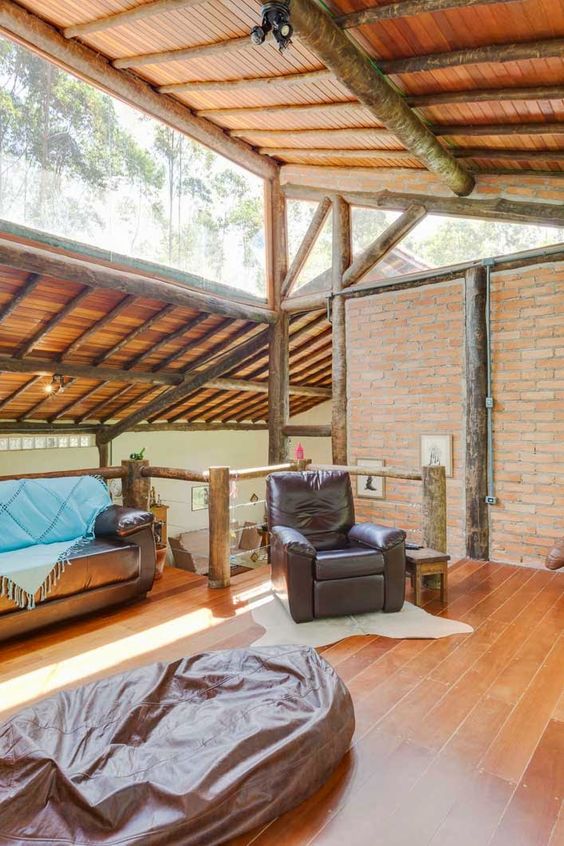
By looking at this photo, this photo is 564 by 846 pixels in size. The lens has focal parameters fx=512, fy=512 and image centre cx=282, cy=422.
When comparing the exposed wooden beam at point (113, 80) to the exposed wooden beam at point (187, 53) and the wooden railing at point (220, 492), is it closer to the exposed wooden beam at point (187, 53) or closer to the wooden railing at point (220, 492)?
the exposed wooden beam at point (187, 53)

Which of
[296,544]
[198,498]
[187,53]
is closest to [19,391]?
[187,53]

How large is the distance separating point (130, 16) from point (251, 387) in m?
5.83

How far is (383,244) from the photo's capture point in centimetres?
602

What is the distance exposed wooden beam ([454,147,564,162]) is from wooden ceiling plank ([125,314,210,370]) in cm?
344

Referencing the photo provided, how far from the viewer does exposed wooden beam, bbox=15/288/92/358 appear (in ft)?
17.6

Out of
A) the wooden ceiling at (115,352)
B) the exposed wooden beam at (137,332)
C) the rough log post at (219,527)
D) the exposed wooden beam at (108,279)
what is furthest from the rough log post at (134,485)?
the exposed wooden beam at (137,332)

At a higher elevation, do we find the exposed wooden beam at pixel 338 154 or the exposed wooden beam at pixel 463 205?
the exposed wooden beam at pixel 338 154

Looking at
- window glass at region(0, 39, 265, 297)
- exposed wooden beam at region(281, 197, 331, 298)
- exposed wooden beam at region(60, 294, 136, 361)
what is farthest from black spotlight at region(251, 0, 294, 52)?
exposed wooden beam at region(281, 197, 331, 298)

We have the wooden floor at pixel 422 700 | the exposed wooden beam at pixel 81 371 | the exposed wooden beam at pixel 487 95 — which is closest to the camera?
the wooden floor at pixel 422 700

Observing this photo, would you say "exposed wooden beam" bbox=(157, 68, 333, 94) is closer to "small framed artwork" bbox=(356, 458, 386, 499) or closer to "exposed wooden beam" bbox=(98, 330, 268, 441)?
"exposed wooden beam" bbox=(98, 330, 268, 441)

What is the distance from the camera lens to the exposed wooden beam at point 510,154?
431 centimetres

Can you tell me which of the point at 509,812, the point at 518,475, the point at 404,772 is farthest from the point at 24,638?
the point at 518,475

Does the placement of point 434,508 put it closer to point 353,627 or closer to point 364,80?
point 353,627

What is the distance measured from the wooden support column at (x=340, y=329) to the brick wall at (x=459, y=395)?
108mm
